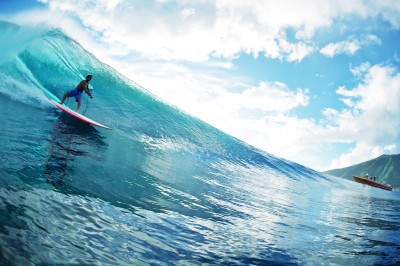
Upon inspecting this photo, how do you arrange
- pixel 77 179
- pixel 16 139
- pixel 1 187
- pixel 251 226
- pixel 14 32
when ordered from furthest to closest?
pixel 14 32 → pixel 16 139 → pixel 251 226 → pixel 77 179 → pixel 1 187

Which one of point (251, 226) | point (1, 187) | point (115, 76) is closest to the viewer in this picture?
point (1, 187)

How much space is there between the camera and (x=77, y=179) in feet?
15.5

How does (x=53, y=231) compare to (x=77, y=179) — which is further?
(x=77, y=179)

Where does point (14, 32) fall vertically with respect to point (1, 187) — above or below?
above

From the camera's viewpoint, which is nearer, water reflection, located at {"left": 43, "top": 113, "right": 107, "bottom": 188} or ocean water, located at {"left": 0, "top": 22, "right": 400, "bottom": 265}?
ocean water, located at {"left": 0, "top": 22, "right": 400, "bottom": 265}

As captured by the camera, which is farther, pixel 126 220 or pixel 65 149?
pixel 65 149

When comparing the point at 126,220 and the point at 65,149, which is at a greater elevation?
the point at 65,149

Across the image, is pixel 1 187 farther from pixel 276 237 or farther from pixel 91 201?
pixel 276 237

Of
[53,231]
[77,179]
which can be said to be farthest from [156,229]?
[77,179]

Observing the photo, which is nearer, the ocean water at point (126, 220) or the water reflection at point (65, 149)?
the ocean water at point (126, 220)

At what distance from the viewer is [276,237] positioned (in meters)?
4.93

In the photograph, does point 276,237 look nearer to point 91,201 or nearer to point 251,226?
point 251,226

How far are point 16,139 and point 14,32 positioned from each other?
17453 millimetres

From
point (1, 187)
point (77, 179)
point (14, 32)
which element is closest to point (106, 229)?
point (1, 187)
